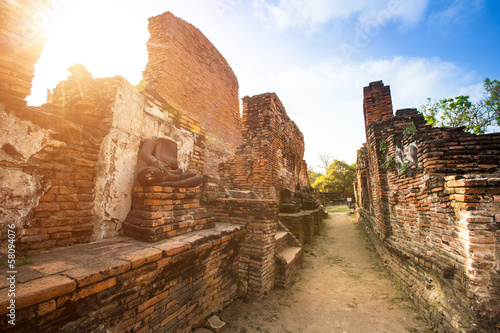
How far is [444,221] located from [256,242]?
Result: 3050 millimetres

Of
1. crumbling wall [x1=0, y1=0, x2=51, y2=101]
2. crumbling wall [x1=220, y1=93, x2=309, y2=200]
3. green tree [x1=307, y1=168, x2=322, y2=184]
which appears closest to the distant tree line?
green tree [x1=307, y1=168, x2=322, y2=184]

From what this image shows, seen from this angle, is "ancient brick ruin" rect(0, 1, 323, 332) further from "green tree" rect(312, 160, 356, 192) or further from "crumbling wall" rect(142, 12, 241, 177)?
"green tree" rect(312, 160, 356, 192)

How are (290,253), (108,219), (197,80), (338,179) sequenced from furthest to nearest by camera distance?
1. (338,179)
2. (197,80)
3. (290,253)
4. (108,219)

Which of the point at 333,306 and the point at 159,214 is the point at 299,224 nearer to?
the point at 333,306

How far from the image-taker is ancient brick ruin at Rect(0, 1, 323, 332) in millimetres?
1594

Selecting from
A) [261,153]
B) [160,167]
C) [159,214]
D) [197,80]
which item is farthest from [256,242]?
[197,80]

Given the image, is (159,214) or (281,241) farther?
(281,241)

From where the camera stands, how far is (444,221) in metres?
3.12

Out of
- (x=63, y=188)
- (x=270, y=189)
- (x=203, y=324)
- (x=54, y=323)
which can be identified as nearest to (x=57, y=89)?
(x=63, y=188)

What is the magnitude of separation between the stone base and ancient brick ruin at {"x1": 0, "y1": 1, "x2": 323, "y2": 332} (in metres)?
0.02

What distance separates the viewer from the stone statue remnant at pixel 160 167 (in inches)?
106

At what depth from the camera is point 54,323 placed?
4.49 feet

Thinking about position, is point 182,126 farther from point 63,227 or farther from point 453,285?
point 453,285

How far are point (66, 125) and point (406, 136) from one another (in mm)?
6038
